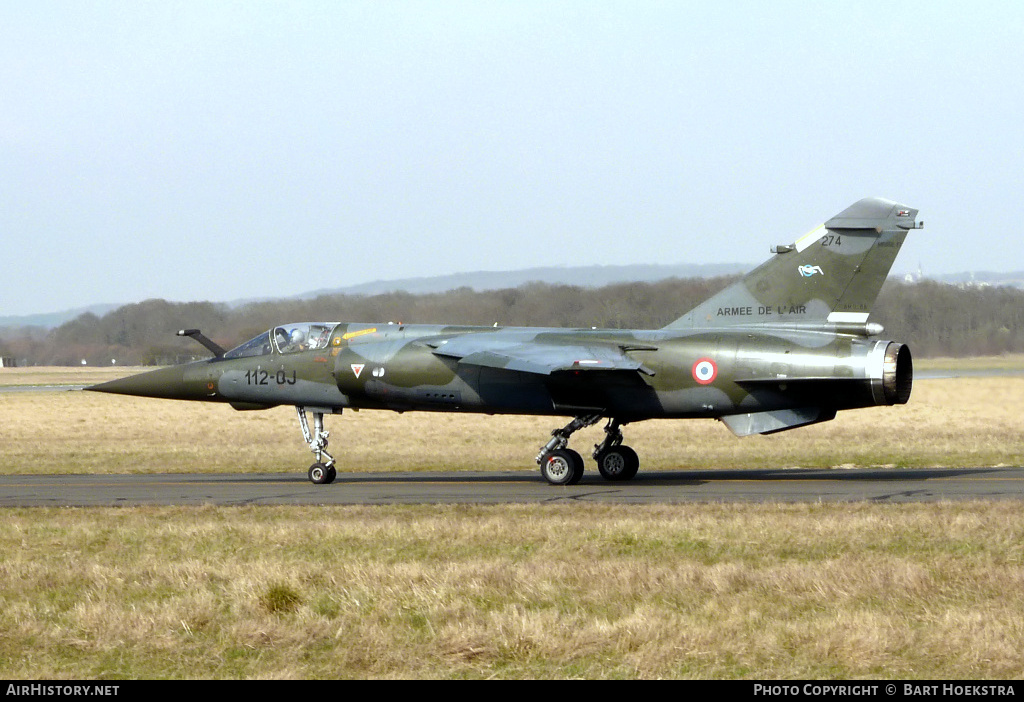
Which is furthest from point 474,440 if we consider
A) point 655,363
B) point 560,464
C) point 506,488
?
point 655,363

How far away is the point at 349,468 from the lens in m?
26.5

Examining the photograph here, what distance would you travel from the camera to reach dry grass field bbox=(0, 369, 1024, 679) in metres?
7.97

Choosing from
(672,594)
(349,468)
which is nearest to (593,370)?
(349,468)

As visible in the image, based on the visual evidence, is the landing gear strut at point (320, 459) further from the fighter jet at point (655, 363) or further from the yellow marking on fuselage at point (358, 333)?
the yellow marking on fuselage at point (358, 333)

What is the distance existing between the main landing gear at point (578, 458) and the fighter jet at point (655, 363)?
25 millimetres

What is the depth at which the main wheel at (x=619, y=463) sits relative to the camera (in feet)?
73.6

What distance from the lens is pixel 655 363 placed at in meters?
21.0

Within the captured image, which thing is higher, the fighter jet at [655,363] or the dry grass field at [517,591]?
the fighter jet at [655,363]

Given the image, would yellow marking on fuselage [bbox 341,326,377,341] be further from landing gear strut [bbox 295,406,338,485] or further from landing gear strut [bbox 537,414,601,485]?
landing gear strut [bbox 537,414,601,485]

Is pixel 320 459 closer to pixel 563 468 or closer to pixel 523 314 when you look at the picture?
pixel 563 468

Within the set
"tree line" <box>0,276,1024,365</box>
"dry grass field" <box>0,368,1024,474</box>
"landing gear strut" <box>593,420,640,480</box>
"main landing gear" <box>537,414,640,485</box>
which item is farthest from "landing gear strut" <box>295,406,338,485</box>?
"tree line" <box>0,276,1024,365</box>

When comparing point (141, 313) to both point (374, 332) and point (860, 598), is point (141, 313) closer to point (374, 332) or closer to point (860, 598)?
point (374, 332)

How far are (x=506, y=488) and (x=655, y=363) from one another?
11.2 ft

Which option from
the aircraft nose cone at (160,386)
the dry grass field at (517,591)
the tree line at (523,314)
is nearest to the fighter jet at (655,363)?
the aircraft nose cone at (160,386)
